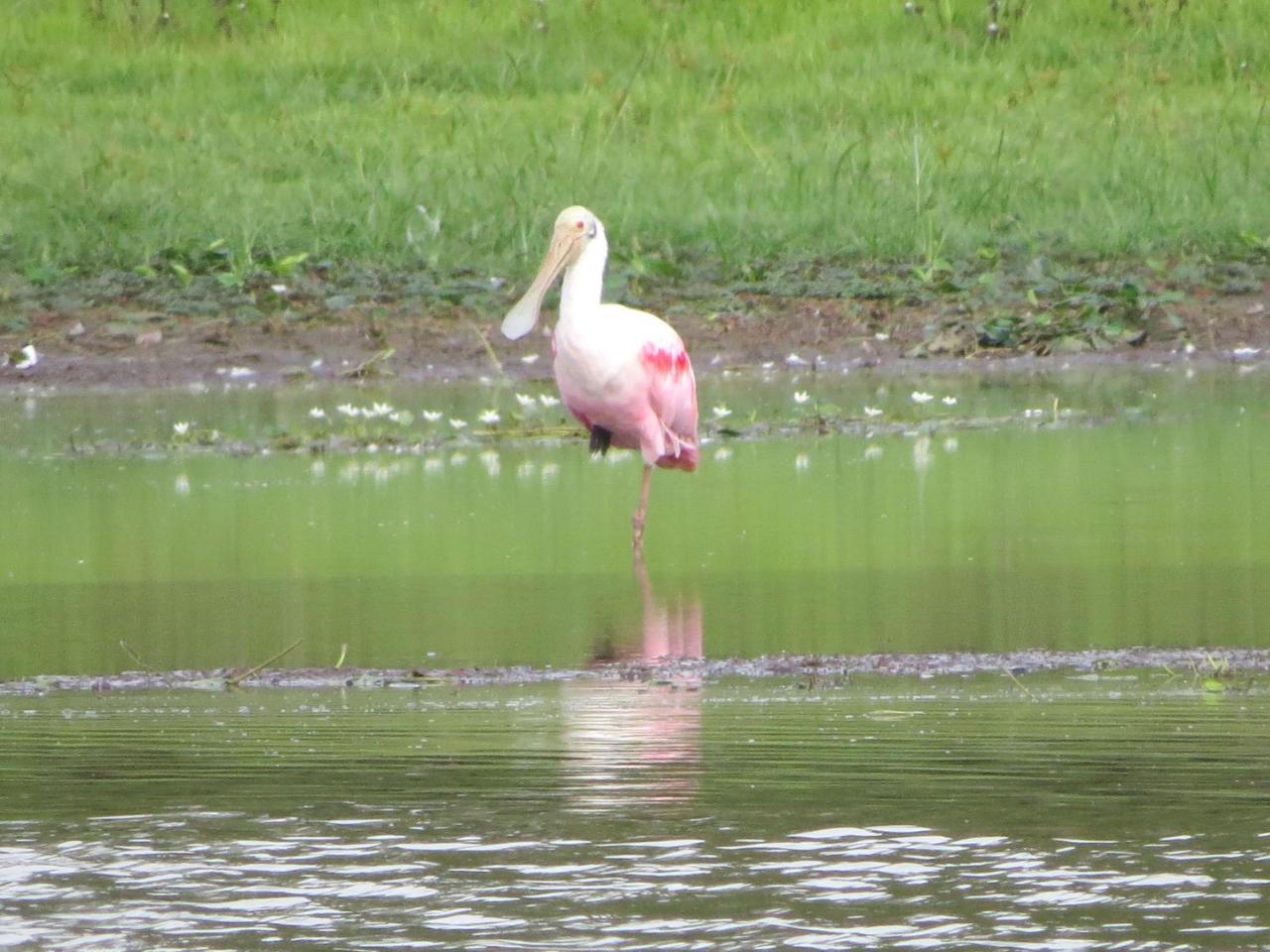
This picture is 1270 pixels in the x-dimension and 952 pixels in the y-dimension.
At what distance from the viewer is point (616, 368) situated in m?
9.89

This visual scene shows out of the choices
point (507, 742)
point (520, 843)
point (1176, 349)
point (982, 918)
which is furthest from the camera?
point (1176, 349)

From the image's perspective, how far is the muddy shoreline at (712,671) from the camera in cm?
634

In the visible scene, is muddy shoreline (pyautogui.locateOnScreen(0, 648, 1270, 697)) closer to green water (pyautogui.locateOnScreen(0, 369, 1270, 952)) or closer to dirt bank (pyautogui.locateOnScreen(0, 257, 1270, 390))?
green water (pyautogui.locateOnScreen(0, 369, 1270, 952))

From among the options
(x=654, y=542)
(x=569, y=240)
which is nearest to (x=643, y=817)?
(x=654, y=542)

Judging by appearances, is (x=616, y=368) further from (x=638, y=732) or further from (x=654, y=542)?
(x=638, y=732)

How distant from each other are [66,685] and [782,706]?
1.73 m

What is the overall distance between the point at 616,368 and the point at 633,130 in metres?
8.64

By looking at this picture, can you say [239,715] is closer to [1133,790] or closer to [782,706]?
[782,706]

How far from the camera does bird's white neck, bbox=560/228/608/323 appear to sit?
9.99 m

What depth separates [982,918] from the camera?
424 cm

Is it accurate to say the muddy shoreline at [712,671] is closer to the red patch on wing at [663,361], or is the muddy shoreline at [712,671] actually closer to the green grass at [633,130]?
the red patch on wing at [663,361]

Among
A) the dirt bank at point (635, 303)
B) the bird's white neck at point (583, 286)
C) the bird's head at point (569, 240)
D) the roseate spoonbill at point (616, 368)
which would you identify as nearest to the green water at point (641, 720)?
the roseate spoonbill at point (616, 368)

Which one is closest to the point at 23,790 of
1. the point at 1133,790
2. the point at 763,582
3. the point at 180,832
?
the point at 180,832

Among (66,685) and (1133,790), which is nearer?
(1133,790)
